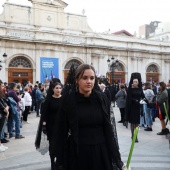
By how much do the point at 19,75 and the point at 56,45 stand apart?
5.19 meters

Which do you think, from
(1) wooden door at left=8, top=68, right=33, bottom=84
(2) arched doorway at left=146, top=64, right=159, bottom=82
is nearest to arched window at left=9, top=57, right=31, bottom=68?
(1) wooden door at left=8, top=68, right=33, bottom=84

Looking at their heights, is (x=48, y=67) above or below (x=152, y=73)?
above

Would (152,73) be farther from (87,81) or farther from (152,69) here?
(87,81)

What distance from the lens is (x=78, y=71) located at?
2.72 m

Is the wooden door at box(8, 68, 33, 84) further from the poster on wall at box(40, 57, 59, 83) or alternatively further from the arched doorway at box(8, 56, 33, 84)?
the poster on wall at box(40, 57, 59, 83)

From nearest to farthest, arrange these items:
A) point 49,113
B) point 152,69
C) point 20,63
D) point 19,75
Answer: point 49,113 < point 19,75 < point 20,63 < point 152,69

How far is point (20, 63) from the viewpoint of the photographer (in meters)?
25.1

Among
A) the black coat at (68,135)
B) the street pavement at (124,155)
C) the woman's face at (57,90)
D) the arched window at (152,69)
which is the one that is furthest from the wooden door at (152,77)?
the black coat at (68,135)

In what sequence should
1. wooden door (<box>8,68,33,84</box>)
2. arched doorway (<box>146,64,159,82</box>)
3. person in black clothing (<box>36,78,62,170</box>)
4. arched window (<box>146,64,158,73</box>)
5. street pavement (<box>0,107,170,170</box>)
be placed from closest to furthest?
person in black clothing (<box>36,78,62,170</box>) → street pavement (<box>0,107,170,170</box>) → wooden door (<box>8,68,33,84</box>) → arched doorway (<box>146,64,159,82</box>) → arched window (<box>146,64,158,73</box>)

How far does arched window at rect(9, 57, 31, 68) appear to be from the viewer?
24.7 meters

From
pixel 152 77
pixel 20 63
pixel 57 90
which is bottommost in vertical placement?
pixel 57 90

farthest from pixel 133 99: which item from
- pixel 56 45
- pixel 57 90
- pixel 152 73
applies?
pixel 152 73

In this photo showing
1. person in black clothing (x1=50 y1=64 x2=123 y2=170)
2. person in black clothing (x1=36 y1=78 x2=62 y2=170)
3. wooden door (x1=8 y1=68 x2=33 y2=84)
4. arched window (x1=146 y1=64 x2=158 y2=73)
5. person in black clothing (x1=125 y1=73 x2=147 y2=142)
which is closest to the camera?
person in black clothing (x1=50 y1=64 x2=123 y2=170)

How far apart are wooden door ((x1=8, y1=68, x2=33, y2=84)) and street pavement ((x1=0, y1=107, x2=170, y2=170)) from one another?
16888mm
